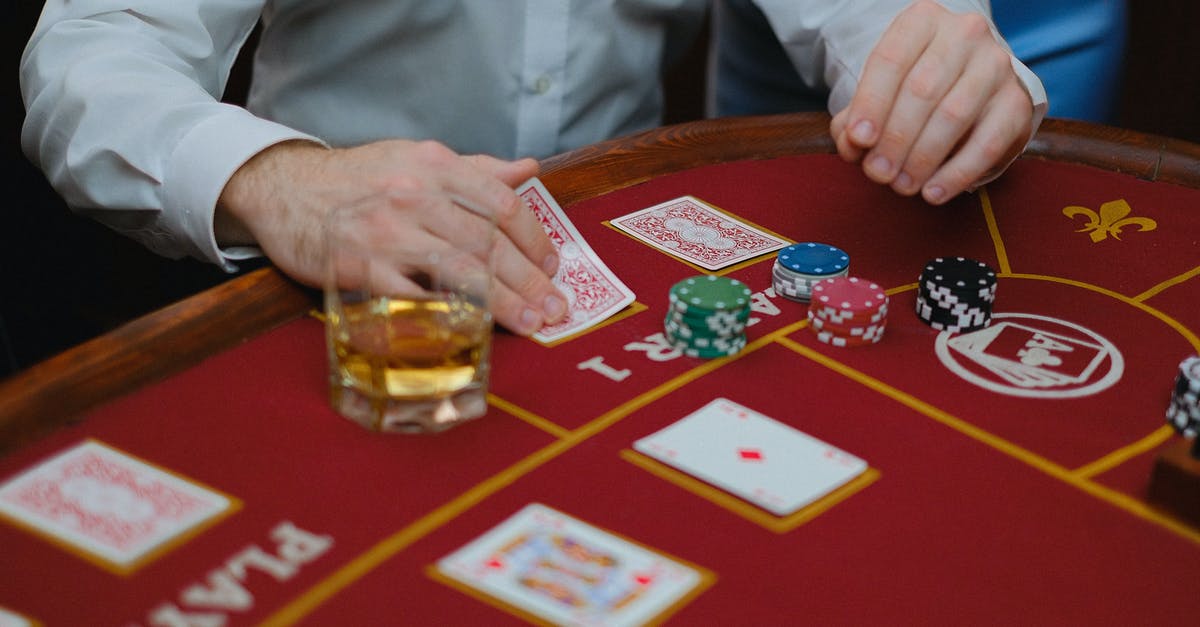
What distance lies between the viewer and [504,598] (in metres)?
0.93

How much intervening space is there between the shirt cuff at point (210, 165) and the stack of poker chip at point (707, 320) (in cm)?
52

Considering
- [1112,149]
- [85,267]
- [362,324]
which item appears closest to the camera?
[362,324]

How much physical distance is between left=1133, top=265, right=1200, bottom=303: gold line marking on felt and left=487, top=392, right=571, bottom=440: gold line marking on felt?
804 millimetres

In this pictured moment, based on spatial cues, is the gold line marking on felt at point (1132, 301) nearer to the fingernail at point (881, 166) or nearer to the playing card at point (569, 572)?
the fingernail at point (881, 166)

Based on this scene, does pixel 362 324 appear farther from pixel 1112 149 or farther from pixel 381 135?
pixel 1112 149

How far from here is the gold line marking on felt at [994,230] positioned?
5.26 ft

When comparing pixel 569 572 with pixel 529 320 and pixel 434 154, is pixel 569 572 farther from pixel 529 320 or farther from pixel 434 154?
pixel 434 154

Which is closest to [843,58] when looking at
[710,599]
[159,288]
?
[710,599]

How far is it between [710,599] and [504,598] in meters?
0.16

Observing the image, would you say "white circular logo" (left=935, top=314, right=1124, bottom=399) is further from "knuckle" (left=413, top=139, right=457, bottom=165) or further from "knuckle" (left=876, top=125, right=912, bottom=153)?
"knuckle" (left=413, top=139, right=457, bottom=165)

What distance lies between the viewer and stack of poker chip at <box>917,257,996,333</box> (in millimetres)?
1378

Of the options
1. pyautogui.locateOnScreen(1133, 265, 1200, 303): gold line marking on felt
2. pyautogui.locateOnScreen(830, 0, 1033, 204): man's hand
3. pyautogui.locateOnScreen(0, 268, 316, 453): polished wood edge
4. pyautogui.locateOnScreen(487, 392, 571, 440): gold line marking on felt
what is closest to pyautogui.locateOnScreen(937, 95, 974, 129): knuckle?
pyautogui.locateOnScreen(830, 0, 1033, 204): man's hand

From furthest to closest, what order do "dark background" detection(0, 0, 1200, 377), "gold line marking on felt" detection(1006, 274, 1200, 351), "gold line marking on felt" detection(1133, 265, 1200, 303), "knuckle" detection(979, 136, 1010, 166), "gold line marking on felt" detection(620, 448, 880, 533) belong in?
1. "dark background" detection(0, 0, 1200, 377)
2. "knuckle" detection(979, 136, 1010, 166)
3. "gold line marking on felt" detection(1133, 265, 1200, 303)
4. "gold line marking on felt" detection(1006, 274, 1200, 351)
5. "gold line marking on felt" detection(620, 448, 880, 533)

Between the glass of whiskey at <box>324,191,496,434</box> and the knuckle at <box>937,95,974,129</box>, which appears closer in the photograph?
the glass of whiskey at <box>324,191,496,434</box>
